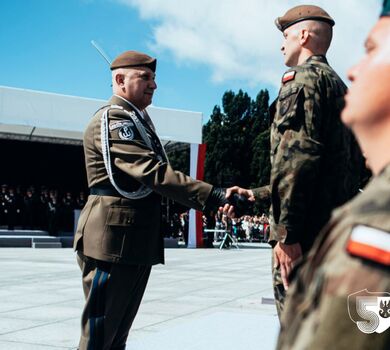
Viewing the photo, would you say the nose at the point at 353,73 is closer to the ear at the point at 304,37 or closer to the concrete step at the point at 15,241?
the ear at the point at 304,37

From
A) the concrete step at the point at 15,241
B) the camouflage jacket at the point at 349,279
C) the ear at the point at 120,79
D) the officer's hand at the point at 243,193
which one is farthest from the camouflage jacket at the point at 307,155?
the concrete step at the point at 15,241

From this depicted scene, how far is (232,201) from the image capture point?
3.17 m

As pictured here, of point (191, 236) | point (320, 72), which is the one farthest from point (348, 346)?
point (191, 236)

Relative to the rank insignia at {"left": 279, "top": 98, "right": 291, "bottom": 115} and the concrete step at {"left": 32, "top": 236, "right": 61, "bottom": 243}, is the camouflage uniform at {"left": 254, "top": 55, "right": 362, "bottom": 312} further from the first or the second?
the concrete step at {"left": 32, "top": 236, "right": 61, "bottom": 243}

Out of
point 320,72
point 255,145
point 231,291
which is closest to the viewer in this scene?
point 320,72

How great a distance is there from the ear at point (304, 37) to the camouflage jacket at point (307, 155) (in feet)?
0.46

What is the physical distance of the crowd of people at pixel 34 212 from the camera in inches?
905

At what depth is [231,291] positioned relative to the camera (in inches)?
337

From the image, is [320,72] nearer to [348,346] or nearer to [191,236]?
[348,346]

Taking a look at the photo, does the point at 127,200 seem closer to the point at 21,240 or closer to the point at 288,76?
the point at 288,76

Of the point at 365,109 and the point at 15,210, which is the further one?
the point at 15,210

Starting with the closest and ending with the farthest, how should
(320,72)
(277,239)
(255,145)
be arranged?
(277,239) < (320,72) < (255,145)

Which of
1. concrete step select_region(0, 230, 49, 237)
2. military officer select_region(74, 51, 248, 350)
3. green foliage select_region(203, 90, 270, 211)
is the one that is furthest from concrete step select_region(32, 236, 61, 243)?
green foliage select_region(203, 90, 270, 211)

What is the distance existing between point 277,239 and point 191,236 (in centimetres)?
1934
